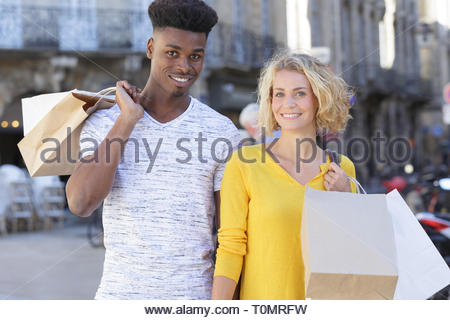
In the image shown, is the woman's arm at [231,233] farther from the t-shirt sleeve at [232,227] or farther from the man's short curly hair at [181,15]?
the man's short curly hair at [181,15]

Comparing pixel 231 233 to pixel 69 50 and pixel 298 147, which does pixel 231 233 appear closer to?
pixel 298 147

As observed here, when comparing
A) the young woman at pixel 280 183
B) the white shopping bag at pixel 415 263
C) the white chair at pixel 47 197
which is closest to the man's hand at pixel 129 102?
the young woman at pixel 280 183

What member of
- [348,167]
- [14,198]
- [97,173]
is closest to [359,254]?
[348,167]

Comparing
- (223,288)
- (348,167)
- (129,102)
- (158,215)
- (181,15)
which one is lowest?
(223,288)

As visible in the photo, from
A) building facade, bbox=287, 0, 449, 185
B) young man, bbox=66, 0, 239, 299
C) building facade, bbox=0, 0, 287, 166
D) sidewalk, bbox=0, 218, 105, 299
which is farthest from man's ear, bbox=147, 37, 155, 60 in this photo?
building facade, bbox=287, 0, 449, 185

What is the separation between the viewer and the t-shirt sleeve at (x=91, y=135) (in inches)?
95.6

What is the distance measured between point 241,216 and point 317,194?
39 centimetres

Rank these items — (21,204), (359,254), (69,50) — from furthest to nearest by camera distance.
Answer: (69,50), (21,204), (359,254)

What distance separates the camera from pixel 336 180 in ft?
8.11

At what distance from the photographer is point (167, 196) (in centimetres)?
242

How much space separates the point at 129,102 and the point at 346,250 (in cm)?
90

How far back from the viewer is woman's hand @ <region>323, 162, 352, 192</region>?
8.11 feet
